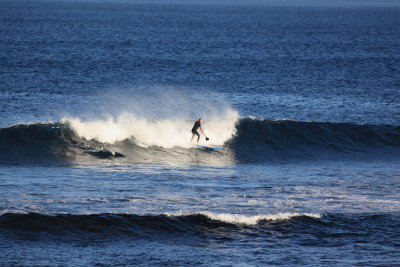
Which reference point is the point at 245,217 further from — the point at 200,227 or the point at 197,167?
the point at 197,167

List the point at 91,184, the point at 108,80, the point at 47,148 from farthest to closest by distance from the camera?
the point at 108,80 < the point at 47,148 < the point at 91,184

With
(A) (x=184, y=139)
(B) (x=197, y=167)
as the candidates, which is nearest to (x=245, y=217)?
(B) (x=197, y=167)

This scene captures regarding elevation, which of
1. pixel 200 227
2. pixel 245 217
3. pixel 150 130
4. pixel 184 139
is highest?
pixel 150 130

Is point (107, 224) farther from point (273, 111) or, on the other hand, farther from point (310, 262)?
point (273, 111)

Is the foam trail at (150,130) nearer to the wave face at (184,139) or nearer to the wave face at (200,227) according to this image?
the wave face at (184,139)

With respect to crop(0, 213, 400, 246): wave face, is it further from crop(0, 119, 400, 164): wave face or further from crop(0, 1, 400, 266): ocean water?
crop(0, 119, 400, 164): wave face

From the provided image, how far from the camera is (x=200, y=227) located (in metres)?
15.5

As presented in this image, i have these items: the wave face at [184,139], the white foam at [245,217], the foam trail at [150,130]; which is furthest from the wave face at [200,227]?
the foam trail at [150,130]

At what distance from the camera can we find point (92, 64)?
58.7 meters

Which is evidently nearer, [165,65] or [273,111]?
[273,111]

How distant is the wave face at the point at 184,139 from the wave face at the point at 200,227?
866 cm

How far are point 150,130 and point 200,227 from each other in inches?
541

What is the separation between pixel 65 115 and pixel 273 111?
13456 millimetres

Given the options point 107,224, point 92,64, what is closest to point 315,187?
point 107,224
